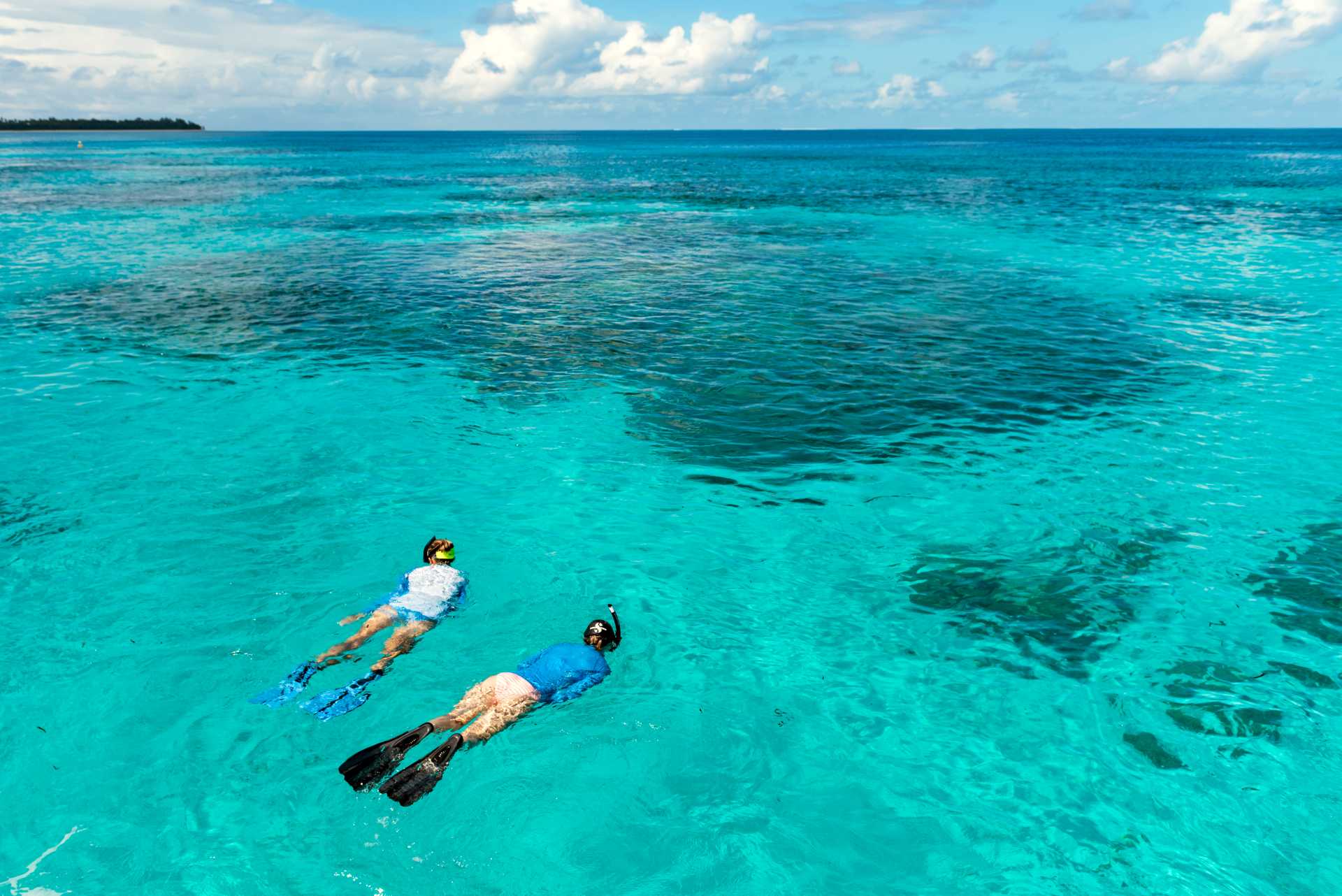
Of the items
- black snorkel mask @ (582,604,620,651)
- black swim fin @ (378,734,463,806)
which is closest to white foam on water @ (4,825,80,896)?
black swim fin @ (378,734,463,806)

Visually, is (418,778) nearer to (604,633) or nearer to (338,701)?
(338,701)

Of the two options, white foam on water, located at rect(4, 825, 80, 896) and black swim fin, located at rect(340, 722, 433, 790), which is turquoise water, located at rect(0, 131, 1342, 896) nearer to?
white foam on water, located at rect(4, 825, 80, 896)

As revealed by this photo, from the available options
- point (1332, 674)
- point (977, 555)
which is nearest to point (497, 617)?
point (977, 555)

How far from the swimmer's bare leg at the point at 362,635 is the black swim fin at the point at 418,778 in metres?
3.05

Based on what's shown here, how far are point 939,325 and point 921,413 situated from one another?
10.5m

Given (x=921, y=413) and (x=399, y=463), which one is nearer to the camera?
(x=399, y=463)

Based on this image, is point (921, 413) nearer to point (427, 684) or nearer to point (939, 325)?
point (939, 325)

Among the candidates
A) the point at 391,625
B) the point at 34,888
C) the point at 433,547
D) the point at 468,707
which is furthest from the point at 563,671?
the point at 34,888

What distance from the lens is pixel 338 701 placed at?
35.8 feet

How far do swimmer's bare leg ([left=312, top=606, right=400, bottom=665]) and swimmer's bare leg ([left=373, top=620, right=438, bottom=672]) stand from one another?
0.83 ft

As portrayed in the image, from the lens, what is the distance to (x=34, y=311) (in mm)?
32344

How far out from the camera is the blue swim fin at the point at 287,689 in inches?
435

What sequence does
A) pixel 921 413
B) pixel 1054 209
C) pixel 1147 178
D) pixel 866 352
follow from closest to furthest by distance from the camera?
pixel 921 413 → pixel 866 352 → pixel 1054 209 → pixel 1147 178

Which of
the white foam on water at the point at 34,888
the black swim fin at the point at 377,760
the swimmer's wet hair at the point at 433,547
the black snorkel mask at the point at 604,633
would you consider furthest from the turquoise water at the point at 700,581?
the swimmer's wet hair at the point at 433,547
